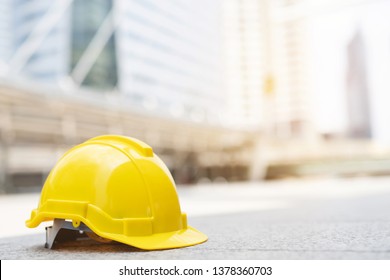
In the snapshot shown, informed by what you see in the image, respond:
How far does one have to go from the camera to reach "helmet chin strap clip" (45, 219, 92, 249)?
2412 mm

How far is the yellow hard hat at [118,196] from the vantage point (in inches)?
91.0

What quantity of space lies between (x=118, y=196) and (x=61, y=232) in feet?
2.08

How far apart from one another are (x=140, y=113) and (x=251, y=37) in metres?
45.1

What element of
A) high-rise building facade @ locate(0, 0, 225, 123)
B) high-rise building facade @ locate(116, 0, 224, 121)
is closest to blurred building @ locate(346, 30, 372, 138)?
high-rise building facade @ locate(116, 0, 224, 121)

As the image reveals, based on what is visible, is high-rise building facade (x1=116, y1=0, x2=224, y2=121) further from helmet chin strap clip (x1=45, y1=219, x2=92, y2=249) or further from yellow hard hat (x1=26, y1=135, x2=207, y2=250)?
yellow hard hat (x1=26, y1=135, x2=207, y2=250)

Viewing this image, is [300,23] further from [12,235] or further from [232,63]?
[12,235]

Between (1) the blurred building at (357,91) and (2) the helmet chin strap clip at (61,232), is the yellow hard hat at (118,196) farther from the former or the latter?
(1) the blurred building at (357,91)

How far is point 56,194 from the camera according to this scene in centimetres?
252

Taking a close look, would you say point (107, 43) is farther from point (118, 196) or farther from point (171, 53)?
point (118, 196)

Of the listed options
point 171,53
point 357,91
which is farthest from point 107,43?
point 357,91

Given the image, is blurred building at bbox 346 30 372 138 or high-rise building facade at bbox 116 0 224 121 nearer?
high-rise building facade at bbox 116 0 224 121

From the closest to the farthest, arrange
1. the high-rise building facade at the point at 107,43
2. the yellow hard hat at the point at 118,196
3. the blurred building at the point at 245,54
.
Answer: the yellow hard hat at the point at 118,196, the high-rise building facade at the point at 107,43, the blurred building at the point at 245,54

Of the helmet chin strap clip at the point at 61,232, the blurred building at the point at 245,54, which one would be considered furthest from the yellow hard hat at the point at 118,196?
the blurred building at the point at 245,54
